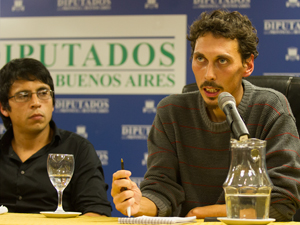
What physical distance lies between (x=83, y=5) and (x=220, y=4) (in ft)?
4.02

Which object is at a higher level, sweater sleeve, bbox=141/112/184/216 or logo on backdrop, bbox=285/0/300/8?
logo on backdrop, bbox=285/0/300/8

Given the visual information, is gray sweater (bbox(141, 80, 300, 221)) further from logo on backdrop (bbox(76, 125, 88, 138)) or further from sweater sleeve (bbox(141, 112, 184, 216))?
logo on backdrop (bbox(76, 125, 88, 138))

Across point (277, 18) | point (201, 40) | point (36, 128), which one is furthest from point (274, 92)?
point (277, 18)

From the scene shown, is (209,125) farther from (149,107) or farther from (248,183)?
(149,107)

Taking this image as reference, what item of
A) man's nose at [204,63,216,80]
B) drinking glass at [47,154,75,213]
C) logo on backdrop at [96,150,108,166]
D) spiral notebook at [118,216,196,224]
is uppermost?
man's nose at [204,63,216,80]

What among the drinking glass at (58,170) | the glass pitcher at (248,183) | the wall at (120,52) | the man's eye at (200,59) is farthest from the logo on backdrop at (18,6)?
the glass pitcher at (248,183)

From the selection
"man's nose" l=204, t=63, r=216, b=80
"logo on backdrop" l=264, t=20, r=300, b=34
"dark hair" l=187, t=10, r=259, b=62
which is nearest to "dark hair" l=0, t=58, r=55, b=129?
"dark hair" l=187, t=10, r=259, b=62

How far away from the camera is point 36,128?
2.19m

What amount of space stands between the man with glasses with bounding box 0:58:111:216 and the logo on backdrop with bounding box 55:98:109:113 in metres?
1.15

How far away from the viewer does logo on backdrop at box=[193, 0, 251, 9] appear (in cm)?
336

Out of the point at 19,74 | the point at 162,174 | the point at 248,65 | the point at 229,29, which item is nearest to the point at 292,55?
the point at 248,65

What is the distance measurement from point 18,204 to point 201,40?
1.26 meters

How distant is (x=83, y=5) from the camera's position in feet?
11.8

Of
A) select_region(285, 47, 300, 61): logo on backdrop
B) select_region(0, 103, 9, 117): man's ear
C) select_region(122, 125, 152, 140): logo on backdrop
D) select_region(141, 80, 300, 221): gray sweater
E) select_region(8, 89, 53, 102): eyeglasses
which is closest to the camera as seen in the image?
select_region(141, 80, 300, 221): gray sweater
